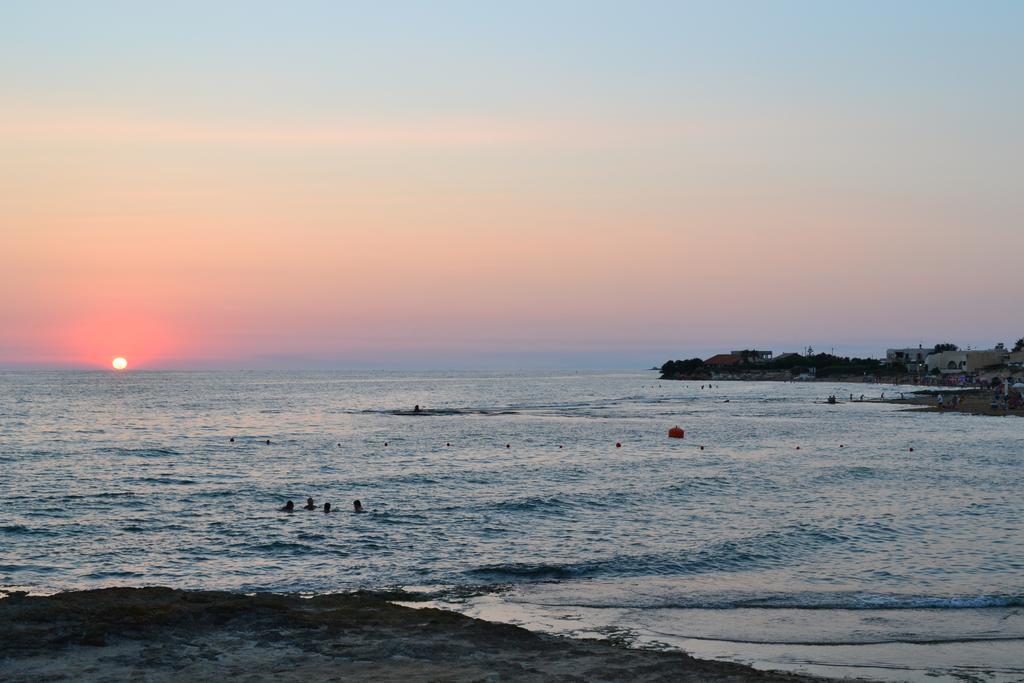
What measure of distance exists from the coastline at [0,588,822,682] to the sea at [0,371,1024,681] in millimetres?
2133

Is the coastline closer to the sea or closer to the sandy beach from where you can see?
the sea

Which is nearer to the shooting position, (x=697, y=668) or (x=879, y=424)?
(x=697, y=668)

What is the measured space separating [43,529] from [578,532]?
17.7 meters

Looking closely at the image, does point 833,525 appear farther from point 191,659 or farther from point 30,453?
point 30,453

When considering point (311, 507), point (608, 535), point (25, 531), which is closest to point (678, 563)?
point (608, 535)

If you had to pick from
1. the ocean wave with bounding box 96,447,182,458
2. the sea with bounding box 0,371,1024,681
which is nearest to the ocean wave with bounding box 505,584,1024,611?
the sea with bounding box 0,371,1024,681

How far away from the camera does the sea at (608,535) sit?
19.8m

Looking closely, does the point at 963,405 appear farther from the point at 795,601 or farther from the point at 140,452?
the point at 795,601

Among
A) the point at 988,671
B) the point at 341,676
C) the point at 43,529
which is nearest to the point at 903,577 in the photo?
the point at 988,671

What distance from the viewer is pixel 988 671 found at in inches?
634

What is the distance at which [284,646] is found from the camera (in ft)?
53.9

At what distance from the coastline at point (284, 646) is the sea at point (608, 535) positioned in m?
2.13

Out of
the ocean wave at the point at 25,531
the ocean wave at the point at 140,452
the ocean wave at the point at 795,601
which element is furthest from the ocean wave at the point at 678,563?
the ocean wave at the point at 140,452

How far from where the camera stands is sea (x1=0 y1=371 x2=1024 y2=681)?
1983cm
